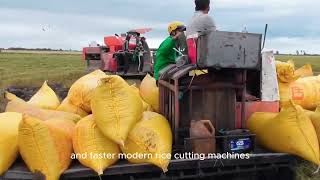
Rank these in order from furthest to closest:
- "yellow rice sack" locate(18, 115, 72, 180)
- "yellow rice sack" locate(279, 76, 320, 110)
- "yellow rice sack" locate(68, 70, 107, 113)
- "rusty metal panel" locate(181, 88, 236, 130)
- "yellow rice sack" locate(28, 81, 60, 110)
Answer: "yellow rice sack" locate(279, 76, 320, 110), "yellow rice sack" locate(28, 81, 60, 110), "yellow rice sack" locate(68, 70, 107, 113), "rusty metal panel" locate(181, 88, 236, 130), "yellow rice sack" locate(18, 115, 72, 180)

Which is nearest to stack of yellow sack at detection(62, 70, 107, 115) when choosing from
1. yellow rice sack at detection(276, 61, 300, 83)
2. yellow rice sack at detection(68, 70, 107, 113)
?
yellow rice sack at detection(68, 70, 107, 113)

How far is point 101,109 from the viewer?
3.88m

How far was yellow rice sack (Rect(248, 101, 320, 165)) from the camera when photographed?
3.99 meters

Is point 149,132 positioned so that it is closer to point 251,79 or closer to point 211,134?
point 211,134

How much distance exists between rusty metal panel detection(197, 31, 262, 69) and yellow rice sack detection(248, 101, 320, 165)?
1.77ft

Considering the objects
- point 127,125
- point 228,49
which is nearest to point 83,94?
point 127,125

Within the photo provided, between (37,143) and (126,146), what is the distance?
2.25 feet

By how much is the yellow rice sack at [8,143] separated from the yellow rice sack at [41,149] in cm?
15

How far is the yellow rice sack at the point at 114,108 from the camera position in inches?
149

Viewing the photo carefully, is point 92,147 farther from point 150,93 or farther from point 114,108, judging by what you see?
point 150,93

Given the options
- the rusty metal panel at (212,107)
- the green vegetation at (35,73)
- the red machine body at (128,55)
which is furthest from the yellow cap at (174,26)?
the green vegetation at (35,73)

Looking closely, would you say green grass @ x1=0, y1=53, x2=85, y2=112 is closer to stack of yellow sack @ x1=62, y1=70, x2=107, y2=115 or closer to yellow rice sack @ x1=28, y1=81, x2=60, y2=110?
yellow rice sack @ x1=28, y1=81, x2=60, y2=110

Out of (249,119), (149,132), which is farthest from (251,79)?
(149,132)

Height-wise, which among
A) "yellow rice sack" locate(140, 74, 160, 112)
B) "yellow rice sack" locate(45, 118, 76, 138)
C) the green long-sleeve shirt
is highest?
the green long-sleeve shirt
